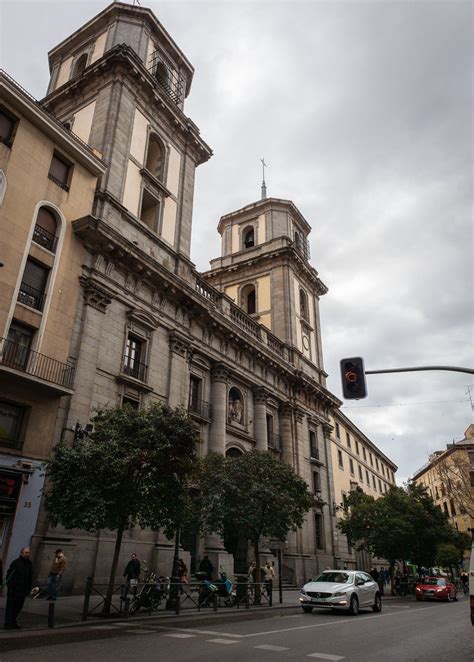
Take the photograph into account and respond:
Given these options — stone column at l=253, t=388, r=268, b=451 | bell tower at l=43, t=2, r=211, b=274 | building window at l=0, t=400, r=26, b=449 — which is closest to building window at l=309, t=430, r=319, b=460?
stone column at l=253, t=388, r=268, b=451

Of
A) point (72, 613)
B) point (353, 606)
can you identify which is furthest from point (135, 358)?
point (353, 606)

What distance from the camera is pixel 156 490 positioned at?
12773 mm

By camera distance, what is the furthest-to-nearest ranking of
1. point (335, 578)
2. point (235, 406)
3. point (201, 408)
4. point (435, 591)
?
point (235, 406)
point (435, 591)
point (201, 408)
point (335, 578)

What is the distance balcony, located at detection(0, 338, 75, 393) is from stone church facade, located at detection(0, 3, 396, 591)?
1.66ft

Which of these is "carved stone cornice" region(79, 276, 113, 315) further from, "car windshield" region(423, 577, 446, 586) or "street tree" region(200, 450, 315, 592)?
"car windshield" region(423, 577, 446, 586)

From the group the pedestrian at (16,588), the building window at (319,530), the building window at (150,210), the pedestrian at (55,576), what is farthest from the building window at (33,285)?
the building window at (319,530)

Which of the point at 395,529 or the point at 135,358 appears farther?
the point at 395,529

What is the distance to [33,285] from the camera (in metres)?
17.3

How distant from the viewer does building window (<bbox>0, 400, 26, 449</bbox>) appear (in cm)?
1501

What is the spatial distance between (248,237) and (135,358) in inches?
992

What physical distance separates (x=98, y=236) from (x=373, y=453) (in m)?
51.8

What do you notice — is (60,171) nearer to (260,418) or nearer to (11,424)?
(11,424)

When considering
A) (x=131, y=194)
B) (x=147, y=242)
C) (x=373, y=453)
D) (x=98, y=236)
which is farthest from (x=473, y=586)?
(x=373, y=453)

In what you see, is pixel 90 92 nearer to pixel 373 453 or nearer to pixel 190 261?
pixel 190 261
